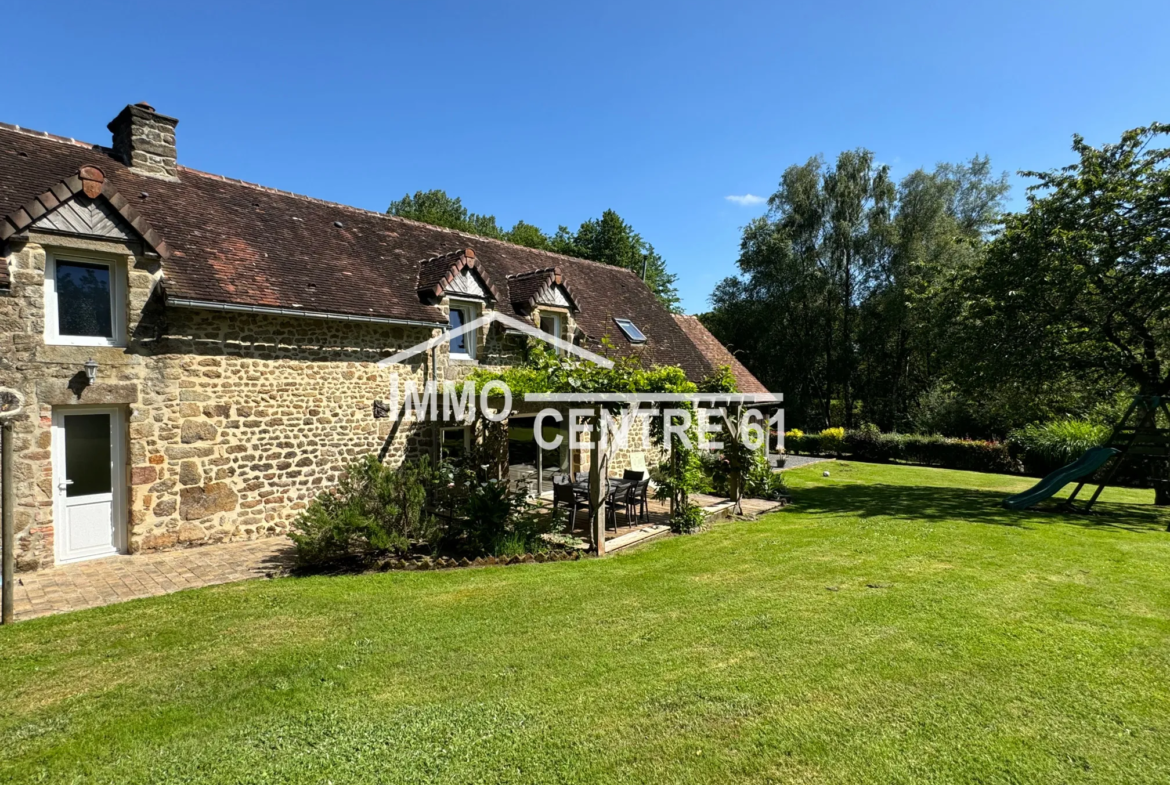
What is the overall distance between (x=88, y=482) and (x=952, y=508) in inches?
701

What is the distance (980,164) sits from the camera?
32.1 meters

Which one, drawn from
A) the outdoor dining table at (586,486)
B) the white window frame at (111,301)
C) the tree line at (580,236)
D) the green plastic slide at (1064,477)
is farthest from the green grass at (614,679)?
the tree line at (580,236)

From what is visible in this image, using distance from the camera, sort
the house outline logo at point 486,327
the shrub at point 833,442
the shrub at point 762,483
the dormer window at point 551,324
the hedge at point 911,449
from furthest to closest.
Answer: the shrub at point 833,442 < the hedge at point 911,449 < the dormer window at point 551,324 < the shrub at point 762,483 < the house outline logo at point 486,327

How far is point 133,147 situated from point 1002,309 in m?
21.5

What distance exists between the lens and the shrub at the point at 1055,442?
2133 cm

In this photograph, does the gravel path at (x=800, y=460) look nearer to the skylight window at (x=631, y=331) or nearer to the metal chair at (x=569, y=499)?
the skylight window at (x=631, y=331)

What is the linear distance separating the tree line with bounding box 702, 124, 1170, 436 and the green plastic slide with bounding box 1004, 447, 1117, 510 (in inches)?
109

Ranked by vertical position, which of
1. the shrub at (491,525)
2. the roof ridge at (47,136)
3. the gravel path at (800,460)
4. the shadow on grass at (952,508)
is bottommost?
the gravel path at (800,460)

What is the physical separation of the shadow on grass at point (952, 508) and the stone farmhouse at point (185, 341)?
370 inches

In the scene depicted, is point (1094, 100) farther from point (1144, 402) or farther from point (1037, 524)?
point (1037, 524)

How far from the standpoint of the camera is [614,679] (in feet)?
15.7

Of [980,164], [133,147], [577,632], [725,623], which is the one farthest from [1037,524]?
[980,164]

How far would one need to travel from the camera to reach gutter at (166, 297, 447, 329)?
9.36m

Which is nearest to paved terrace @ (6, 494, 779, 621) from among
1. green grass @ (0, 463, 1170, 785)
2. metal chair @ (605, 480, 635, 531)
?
metal chair @ (605, 480, 635, 531)
